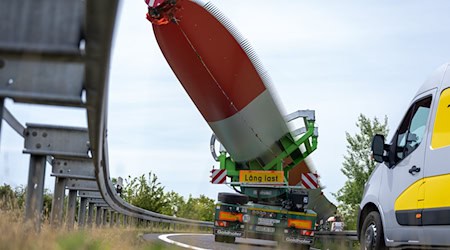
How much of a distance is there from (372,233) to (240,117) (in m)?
6.12

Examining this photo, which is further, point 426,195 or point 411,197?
point 411,197

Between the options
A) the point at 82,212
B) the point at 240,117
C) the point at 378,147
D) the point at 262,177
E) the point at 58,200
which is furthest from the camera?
the point at 262,177

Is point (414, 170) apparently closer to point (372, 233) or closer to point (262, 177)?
point (372, 233)

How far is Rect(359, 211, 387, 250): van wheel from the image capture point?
7.62 m

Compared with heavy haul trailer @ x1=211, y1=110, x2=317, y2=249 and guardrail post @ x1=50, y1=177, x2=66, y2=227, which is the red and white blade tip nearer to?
heavy haul trailer @ x1=211, y1=110, x2=317, y2=249

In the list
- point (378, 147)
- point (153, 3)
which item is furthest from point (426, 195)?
point (153, 3)

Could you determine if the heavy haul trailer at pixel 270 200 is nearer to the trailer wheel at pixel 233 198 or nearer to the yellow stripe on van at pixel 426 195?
the trailer wheel at pixel 233 198

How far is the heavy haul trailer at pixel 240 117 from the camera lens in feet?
41.6

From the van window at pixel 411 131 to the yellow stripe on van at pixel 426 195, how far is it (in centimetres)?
51

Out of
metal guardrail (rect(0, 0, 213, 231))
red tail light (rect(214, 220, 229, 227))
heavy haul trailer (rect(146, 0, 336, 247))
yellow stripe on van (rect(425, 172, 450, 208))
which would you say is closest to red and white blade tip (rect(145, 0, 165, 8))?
heavy haul trailer (rect(146, 0, 336, 247))

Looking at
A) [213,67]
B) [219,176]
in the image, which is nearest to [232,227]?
[219,176]

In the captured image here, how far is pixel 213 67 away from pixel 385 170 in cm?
585

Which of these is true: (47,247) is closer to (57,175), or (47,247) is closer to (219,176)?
(57,175)

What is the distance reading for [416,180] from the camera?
6797mm
